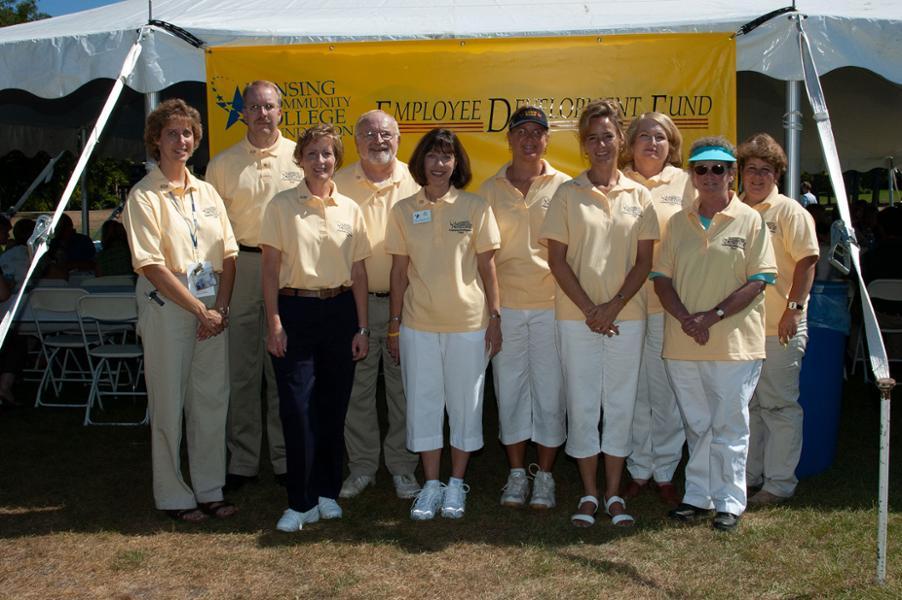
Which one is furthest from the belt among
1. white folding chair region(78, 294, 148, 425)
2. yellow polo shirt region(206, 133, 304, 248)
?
white folding chair region(78, 294, 148, 425)

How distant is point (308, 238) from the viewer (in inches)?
155

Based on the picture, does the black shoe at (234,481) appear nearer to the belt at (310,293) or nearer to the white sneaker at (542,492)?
the belt at (310,293)

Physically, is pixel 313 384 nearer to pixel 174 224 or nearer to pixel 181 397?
pixel 181 397

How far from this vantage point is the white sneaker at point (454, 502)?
4.21 metres

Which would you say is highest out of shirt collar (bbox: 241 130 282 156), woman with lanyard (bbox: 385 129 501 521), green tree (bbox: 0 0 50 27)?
green tree (bbox: 0 0 50 27)

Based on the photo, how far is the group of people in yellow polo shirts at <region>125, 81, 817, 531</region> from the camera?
3.94 m

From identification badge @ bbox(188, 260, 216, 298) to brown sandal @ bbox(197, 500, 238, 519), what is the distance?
106 centimetres

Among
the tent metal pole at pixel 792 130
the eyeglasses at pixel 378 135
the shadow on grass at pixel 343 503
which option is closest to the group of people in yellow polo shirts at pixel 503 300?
the eyeglasses at pixel 378 135

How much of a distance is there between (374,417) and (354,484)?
0.37 metres

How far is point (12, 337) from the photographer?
7059 millimetres

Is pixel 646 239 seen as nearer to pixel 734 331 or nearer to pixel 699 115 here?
pixel 734 331

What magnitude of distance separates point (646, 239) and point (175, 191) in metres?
2.17

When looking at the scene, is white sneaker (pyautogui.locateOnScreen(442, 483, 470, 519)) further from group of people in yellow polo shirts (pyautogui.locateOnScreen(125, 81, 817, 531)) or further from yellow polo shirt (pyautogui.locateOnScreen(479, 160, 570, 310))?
yellow polo shirt (pyautogui.locateOnScreen(479, 160, 570, 310))

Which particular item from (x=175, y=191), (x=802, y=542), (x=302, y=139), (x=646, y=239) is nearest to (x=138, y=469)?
(x=175, y=191)
